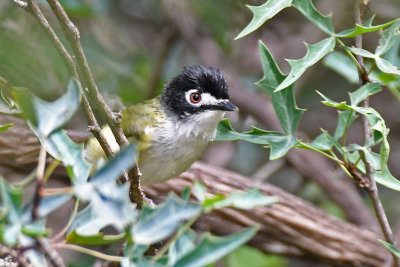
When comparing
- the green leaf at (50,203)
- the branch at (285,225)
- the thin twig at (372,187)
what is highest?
the green leaf at (50,203)

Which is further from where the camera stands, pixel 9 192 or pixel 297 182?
pixel 297 182

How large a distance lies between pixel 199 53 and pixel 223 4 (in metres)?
0.42

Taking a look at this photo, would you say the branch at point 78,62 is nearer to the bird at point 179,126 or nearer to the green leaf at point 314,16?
the green leaf at point 314,16

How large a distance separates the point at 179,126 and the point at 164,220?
5.13ft

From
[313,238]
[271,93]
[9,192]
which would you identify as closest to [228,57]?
[313,238]

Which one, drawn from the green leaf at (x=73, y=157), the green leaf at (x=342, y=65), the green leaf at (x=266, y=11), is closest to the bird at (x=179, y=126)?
the green leaf at (x=342, y=65)

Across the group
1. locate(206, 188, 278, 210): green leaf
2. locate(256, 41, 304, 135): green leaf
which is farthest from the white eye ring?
locate(206, 188, 278, 210): green leaf

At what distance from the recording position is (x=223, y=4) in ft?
12.8

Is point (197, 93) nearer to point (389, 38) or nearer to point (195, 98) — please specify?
point (195, 98)

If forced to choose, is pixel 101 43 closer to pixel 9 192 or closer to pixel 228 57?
pixel 228 57

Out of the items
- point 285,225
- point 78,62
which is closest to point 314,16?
point 78,62

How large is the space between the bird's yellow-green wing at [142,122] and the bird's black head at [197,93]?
7 cm

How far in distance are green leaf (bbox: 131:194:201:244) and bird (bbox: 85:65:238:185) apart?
4.71ft

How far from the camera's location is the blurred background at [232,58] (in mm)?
3787
